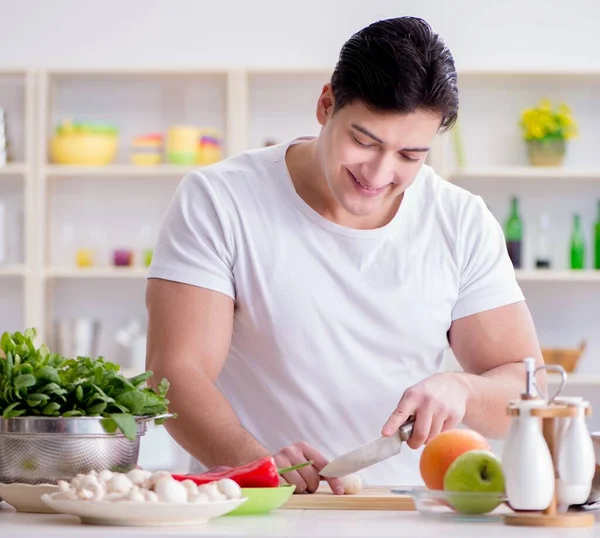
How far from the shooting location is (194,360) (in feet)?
→ 5.82

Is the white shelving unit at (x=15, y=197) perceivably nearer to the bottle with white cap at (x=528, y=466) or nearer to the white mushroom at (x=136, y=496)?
the white mushroom at (x=136, y=496)

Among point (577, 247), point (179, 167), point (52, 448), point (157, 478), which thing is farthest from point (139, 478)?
point (577, 247)

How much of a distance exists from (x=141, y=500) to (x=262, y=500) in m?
0.17

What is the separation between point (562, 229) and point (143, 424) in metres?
3.64

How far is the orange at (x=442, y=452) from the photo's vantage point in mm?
1335

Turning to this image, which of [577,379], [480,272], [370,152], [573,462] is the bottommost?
[577,379]

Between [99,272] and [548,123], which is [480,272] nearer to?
[548,123]

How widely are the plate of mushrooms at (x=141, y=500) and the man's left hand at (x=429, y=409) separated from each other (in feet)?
1.08

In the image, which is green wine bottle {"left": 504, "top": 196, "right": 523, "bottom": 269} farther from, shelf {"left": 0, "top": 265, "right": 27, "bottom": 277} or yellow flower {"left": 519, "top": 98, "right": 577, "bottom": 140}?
shelf {"left": 0, "top": 265, "right": 27, "bottom": 277}

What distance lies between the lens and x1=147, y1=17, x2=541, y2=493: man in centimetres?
173

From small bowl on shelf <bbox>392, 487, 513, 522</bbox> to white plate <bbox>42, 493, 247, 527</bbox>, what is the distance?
21cm

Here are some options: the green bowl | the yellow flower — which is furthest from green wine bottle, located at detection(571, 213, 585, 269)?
the green bowl

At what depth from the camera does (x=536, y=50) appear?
4.70m

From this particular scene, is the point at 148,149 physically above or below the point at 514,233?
above
